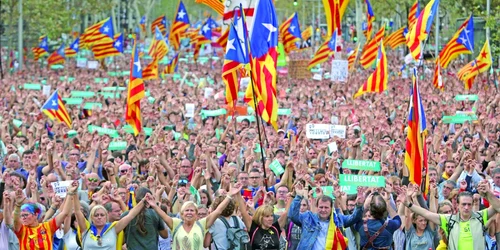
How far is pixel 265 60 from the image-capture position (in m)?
15.9

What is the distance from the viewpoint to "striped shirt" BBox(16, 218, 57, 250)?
404 inches

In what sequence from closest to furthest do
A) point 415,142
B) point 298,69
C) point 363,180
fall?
point 363,180
point 415,142
point 298,69

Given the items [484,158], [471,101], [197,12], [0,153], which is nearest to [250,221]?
[484,158]

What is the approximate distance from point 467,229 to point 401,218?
0.97 m

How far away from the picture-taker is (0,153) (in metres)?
16.4

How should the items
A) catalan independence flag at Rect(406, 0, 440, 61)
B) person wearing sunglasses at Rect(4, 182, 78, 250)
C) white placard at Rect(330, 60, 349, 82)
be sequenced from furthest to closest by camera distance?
white placard at Rect(330, 60, 349, 82) → catalan independence flag at Rect(406, 0, 440, 61) → person wearing sunglasses at Rect(4, 182, 78, 250)

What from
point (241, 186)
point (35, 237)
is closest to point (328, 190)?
point (241, 186)

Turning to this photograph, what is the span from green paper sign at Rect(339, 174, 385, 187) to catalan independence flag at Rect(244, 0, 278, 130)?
3.40m

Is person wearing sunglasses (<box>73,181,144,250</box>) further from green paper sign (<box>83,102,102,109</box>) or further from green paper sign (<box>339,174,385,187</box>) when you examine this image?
green paper sign (<box>83,102,102,109</box>)

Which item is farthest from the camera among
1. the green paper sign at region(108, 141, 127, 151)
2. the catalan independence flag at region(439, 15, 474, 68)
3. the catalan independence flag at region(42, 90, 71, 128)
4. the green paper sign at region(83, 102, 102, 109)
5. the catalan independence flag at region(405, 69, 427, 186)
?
the catalan independence flag at region(439, 15, 474, 68)

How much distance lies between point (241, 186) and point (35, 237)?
1916 millimetres

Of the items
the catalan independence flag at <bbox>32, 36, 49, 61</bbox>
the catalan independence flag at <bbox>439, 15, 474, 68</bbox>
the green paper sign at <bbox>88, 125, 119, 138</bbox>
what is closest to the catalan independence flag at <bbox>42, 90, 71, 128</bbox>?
the green paper sign at <bbox>88, 125, 119, 138</bbox>

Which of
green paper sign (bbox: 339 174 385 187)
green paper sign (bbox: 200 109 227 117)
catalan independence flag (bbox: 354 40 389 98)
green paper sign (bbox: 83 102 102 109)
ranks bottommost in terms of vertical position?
green paper sign (bbox: 83 102 102 109)

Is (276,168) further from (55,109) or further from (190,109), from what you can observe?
(190,109)
